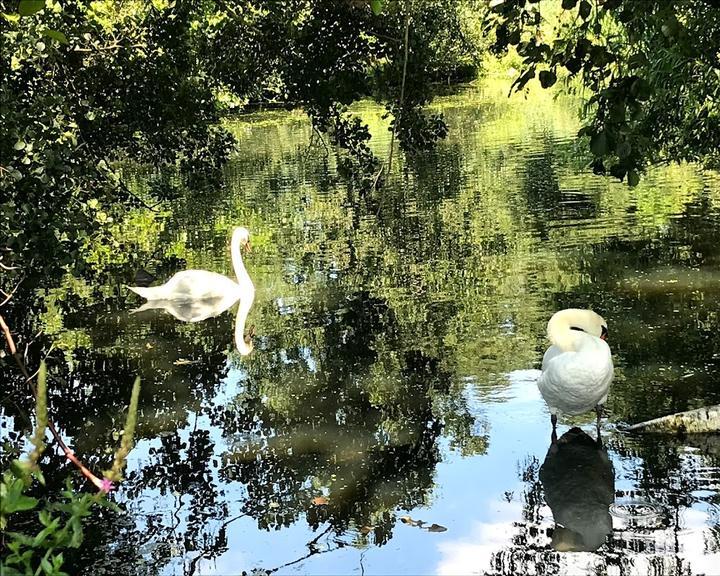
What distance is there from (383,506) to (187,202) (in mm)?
17194

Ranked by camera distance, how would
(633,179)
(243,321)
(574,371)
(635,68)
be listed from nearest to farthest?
1. (633,179)
2. (635,68)
3. (574,371)
4. (243,321)

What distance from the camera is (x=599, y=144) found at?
315 cm

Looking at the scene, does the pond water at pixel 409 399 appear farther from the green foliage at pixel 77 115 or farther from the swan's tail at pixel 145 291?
the green foliage at pixel 77 115

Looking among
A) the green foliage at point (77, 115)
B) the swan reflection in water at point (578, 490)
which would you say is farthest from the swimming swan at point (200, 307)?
the swan reflection in water at point (578, 490)

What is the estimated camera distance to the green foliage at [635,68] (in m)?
3.28

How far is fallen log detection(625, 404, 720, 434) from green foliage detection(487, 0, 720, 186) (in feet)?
6.70

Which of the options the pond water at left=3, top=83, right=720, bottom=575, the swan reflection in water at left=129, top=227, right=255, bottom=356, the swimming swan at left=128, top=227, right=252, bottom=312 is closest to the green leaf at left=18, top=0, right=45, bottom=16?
the pond water at left=3, top=83, right=720, bottom=575

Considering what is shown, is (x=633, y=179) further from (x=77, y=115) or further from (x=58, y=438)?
(x=77, y=115)

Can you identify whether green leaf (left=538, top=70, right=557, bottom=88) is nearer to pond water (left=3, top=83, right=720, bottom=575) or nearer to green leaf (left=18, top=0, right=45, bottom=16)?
green leaf (left=18, top=0, right=45, bottom=16)

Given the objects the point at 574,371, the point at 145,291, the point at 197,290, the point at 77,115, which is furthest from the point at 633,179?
the point at 145,291

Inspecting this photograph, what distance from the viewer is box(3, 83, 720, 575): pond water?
5.32m

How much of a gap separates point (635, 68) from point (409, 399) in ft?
12.8

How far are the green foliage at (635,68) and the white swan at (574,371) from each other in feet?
5.07

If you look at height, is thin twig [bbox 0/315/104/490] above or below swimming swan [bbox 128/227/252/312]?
below
